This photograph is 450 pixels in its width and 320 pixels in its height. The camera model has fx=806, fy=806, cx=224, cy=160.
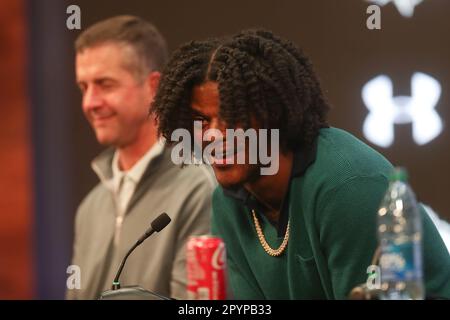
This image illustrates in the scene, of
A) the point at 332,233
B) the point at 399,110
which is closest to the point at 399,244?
the point at 332,233

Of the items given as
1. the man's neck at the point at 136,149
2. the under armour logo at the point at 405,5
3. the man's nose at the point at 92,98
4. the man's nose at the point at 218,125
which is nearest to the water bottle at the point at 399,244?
the man's nose at the point at 218,125

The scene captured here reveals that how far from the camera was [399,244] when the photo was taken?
158cm

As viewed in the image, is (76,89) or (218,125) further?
(76,89)

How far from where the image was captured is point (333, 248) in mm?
1954

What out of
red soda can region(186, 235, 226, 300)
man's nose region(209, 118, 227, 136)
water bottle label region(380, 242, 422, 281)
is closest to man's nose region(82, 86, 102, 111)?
Result: man's nose region(209, 118, 227, 136)

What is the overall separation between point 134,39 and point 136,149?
392 millimetres

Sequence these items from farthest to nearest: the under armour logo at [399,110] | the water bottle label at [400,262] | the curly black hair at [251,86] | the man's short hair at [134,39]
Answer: the man's short hair at [134,39], the under armour logo at [399,110], the curly black hair at [251,86], the water bottle label at [400,262]

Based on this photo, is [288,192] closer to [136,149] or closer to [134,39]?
[136,149]

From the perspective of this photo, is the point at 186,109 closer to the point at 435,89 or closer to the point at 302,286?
the point at 302,286

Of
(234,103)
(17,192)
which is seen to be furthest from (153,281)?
(234,103)

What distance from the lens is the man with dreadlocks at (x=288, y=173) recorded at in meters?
1.95

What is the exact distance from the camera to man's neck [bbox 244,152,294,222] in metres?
2.17

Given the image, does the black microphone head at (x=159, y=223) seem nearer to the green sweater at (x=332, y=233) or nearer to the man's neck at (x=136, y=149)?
the green sweater at (x=332, y=233)

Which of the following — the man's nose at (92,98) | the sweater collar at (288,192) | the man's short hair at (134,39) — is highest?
the man's short hair at (134,39)
